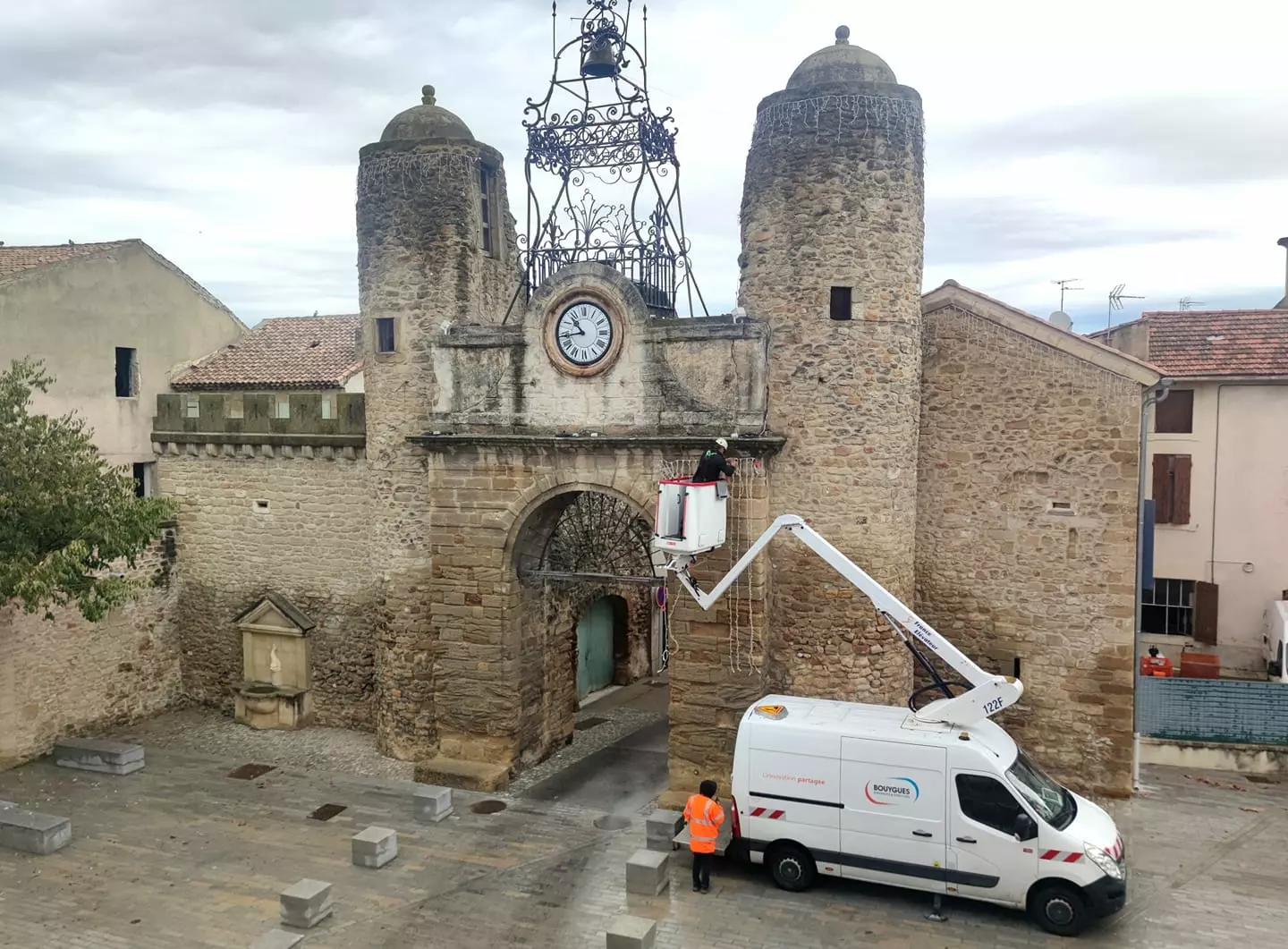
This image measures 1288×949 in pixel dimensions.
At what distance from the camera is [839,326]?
1367 centimetres

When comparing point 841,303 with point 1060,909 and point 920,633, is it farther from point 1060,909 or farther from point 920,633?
point 1060,909

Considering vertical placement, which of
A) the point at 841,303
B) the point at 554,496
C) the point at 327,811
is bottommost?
the point at 327,811

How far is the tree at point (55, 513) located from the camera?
13.5 metres

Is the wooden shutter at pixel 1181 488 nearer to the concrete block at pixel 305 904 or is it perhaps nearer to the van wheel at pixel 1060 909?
the van wheel at pixel 1060 909

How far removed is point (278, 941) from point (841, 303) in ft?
33.9

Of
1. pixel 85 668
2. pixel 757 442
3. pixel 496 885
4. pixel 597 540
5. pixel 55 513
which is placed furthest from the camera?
pixel 597 540

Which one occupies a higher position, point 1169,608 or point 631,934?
point 1169,608

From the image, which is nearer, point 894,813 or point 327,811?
point 894,813

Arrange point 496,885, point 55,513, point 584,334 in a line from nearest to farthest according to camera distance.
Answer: point 496,885, point 55,513, point 584,334

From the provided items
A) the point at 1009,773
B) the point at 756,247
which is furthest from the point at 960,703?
the point at 756,247

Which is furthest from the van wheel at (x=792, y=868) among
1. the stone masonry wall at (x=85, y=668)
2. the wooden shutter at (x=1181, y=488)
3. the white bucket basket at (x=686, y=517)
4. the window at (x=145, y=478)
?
the window at (x=145, y=478)

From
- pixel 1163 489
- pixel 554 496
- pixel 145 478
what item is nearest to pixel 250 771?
pixel 145 478

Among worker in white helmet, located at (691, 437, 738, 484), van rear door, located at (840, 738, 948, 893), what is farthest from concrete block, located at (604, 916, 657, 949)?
worker in white helmet, located at (691, 437, 738, 484)

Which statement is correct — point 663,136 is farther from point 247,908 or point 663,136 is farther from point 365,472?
point 247,908
